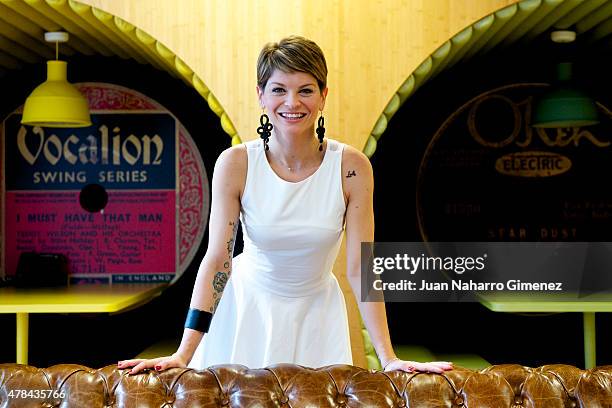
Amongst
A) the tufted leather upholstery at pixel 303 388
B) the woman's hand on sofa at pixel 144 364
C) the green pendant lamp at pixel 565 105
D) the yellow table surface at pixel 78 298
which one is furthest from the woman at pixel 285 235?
the green pendant lamp at pixel 565 105

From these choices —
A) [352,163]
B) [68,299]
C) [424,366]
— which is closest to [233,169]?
[352,163]

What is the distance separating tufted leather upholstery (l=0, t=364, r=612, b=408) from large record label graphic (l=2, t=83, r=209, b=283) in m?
3.67

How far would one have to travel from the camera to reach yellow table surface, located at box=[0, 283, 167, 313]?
4.46 m

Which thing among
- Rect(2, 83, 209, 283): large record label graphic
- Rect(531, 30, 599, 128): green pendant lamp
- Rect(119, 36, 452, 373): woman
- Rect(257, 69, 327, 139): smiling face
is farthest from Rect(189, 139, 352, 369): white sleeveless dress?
Rect(2, 83, 209, 283): large record label graphic

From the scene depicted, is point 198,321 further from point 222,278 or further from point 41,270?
point 41,270

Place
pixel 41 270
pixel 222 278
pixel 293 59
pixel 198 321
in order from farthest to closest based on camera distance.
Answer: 1. pixel 41 270
2. pixel 222 278
3. pixel 198 321
4. pixel 293 59

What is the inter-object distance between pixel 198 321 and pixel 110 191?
11.4ft

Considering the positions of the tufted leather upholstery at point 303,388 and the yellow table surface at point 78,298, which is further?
the yellow table surface at point 78,298

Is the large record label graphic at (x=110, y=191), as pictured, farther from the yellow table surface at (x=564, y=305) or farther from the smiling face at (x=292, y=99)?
the smiling face at (x=292, y=99)

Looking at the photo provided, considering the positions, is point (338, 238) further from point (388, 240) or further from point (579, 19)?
point (388, 240)

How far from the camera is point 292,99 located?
252cm

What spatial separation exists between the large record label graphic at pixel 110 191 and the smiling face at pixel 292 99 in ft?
10.9

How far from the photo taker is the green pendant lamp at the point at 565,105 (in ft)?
16.4

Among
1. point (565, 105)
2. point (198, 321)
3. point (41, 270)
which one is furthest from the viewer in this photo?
point (41, 270)
